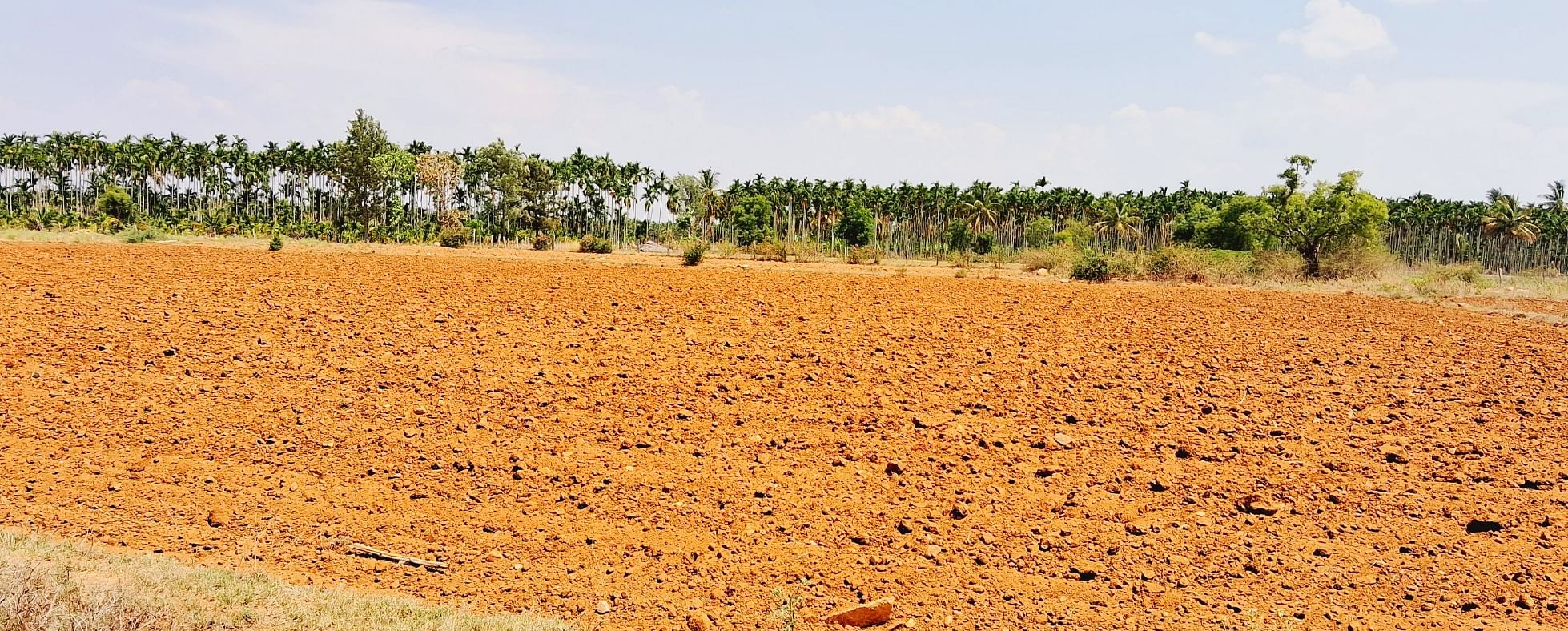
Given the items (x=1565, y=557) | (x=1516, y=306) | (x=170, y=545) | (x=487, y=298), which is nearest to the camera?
(x=1565, y=557)

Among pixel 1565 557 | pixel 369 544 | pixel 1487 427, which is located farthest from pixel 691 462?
pixel 1487 427

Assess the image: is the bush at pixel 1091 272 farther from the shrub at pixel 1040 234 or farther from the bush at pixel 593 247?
the shrub at pixel 1040 234

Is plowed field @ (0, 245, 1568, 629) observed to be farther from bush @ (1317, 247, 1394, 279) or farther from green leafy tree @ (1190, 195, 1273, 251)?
green leafy tree @ (1190, 195, 1273, 251)

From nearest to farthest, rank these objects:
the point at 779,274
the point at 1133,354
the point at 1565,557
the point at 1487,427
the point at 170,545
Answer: the point at 1565,557 < the point at 170,545 < the point at 1487,427 < the point at 1133,354 < the point at 779,274

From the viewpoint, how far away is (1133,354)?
33.7ft

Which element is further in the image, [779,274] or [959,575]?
[779,274]

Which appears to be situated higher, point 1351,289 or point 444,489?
point 1351,289

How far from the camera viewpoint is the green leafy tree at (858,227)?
65812 millimetres

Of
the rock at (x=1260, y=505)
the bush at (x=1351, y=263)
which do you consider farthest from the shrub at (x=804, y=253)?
the rock at (x=1260, y=505)

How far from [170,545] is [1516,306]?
17954 mm

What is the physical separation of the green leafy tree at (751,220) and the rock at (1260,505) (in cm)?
5226

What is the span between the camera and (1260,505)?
6.74 metres

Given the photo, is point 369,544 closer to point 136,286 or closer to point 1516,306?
point 136,286

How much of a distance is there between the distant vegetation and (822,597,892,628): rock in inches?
2010
